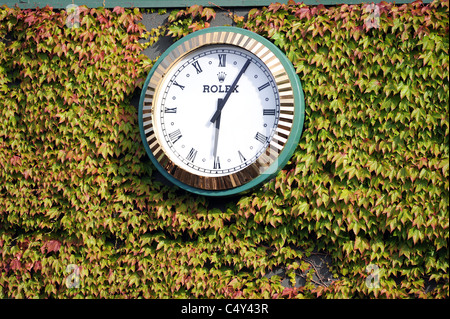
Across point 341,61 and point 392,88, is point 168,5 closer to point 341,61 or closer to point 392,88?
point 341,61

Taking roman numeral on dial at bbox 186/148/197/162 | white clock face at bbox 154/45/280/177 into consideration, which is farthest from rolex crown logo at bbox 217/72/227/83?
roman numeral on dial at bbox 186/148/197/162

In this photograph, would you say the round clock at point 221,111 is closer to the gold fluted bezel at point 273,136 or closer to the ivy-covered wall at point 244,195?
the gold fluted bezel at point 273,136

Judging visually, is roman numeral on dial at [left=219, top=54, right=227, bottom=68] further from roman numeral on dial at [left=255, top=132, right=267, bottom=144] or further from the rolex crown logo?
roman numeral on dial at [left=255, top=132, right=267, bottom=144]

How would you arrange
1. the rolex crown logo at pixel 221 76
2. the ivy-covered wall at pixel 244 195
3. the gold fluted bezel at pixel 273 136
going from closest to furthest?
the ivy-covered wall at pixel 244 195
the gold fluted bezel at pixel 273 136
the rolex crown logo at pixel 221 76

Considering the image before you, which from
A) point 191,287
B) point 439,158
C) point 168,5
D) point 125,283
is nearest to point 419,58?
point 439,158

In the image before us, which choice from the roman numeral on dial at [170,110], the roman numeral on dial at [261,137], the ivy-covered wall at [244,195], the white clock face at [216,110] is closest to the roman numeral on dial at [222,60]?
the white clock face at [216,110]

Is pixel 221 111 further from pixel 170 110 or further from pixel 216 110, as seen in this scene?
pixel 170 110
